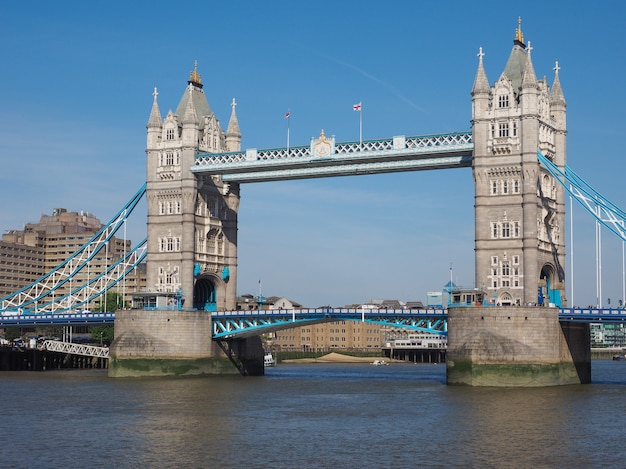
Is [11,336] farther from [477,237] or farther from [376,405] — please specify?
[376,405]

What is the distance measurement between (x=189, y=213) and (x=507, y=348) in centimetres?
3556

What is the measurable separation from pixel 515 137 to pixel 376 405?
29.6 meters

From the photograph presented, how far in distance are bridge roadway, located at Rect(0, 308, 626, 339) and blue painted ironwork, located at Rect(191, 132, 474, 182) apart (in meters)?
12.4

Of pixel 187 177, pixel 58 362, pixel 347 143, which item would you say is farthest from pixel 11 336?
pixel 347 143

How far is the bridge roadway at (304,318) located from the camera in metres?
78.7

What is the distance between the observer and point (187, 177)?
328ft

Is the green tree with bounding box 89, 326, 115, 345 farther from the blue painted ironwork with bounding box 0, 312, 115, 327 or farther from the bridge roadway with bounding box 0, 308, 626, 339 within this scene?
the bridge roadway with bounding box 0, 308, 626, 339

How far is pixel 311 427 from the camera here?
A: 176 ft

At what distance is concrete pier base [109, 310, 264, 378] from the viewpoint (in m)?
93.0

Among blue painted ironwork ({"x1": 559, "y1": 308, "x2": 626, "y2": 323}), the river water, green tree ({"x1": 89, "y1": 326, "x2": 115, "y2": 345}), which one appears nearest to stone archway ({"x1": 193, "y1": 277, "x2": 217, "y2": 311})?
the river water

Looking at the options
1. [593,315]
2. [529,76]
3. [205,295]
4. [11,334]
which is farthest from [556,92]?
[11,334]

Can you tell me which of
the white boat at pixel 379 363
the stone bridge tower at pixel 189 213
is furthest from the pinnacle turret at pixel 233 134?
the white boat at pixel 379 363

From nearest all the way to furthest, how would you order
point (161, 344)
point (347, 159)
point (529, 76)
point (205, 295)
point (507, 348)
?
point (507, 348), point (529, 76), point (347, 159), point (161, 344), point (205, 295)

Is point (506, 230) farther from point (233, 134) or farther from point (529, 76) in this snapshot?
point (233, 134)
